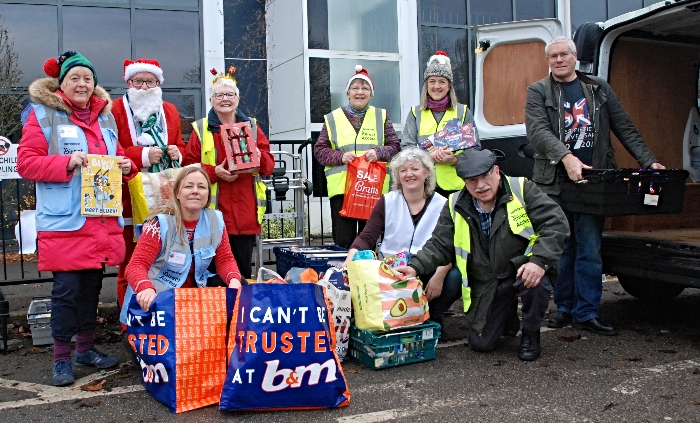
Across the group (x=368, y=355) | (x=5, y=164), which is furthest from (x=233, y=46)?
(x=368, y=355)

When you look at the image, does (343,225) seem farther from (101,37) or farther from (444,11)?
(444,11)

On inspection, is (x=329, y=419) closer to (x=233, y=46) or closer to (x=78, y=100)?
(x=78, y=100)

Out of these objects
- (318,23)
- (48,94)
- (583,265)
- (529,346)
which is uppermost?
(318,23)

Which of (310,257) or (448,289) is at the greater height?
(310,257)

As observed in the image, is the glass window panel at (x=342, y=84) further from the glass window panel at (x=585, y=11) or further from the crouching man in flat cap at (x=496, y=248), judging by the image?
the crouching man in flat cap at (x=496, y=248)

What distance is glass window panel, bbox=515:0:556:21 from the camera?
41.6ft

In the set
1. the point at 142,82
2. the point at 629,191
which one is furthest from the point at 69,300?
the point at 629,191

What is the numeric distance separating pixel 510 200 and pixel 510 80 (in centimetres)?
245

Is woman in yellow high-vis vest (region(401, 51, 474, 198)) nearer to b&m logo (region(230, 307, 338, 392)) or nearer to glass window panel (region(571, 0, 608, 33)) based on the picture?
b&m logo (region(230, 307, 338, 392))

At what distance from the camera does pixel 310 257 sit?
4.73 metres

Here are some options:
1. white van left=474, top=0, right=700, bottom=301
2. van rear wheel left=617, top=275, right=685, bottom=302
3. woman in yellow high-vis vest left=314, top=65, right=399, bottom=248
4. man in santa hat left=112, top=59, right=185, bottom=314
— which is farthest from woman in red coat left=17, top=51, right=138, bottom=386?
van rear wheel left=617, top=275, right=685, bottom=302

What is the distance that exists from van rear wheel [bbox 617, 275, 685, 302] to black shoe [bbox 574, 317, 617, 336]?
849mm

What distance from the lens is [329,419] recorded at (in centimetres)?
334

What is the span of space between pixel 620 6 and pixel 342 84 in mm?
6548
